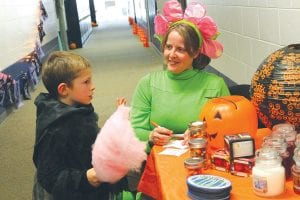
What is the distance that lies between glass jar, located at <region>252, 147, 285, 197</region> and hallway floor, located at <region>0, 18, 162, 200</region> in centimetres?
242

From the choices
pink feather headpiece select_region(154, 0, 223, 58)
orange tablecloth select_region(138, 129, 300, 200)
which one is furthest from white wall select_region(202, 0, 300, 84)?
orange tablecloth select_region(138, 129, 300, 200)

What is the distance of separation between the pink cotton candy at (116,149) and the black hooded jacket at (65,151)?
0.21 meters

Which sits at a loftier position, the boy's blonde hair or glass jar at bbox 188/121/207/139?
the boy's blonde hair

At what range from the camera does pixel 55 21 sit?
10594mm

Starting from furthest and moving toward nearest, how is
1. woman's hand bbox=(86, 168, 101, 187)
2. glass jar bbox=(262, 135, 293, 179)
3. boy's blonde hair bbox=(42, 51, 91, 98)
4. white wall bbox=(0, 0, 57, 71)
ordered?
1. white wall bbox=(0, 0, 57, 71)
2. boy's blonde hair bbox=(42, 51, 91, 98)
3. woman's hand bbox=(86, 168, 101, 187)
4. glass jar bbox=(262, 135, 293, 179)

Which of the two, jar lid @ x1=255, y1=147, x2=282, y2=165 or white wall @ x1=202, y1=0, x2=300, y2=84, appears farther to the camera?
white wall @ x1=202, y1=0, x2=300, y2=84

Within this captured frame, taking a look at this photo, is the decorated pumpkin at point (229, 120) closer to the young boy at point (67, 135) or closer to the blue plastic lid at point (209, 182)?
the blue plastic lid at point (209, 182)

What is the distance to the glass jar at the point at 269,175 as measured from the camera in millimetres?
1262

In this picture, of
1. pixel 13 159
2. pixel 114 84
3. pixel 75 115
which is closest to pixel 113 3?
pixel 114 84

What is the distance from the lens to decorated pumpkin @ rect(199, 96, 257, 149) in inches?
66.0

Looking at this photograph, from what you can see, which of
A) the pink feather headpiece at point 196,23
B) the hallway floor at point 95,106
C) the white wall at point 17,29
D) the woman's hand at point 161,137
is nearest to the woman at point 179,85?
the pink feather headpiece at point 196,23

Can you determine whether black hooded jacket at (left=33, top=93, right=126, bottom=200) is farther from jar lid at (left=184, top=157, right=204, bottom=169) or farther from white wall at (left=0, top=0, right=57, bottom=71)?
white wall at (left=0, top=0, right=57, bottom=71)

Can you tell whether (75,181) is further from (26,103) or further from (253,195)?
(26,103)

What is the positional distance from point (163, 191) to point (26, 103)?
5.24m
